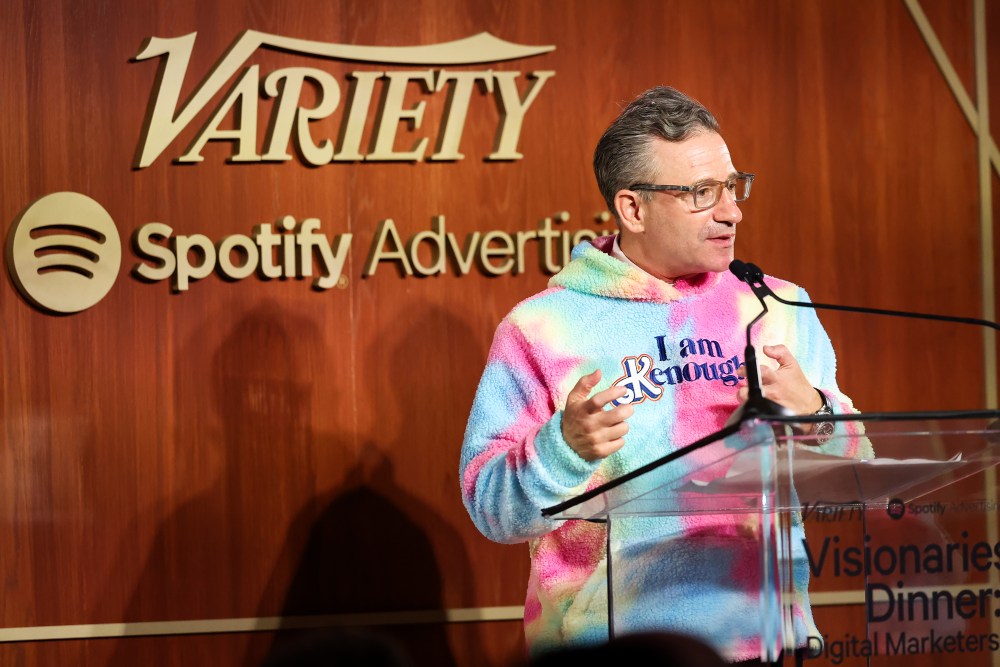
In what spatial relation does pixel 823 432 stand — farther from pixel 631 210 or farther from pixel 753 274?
pixel 631 210

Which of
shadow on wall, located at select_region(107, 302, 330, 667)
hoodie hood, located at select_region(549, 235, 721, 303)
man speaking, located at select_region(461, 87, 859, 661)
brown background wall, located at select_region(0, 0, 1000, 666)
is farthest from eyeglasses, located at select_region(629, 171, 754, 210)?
shadow on wall, located at select_region(107, 302, 330, 667)

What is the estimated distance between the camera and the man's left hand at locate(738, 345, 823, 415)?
1870 millimetres

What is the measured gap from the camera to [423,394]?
10.8 ft

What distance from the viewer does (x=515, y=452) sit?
204 centimetres

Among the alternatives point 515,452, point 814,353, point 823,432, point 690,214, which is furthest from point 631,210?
point 823,432

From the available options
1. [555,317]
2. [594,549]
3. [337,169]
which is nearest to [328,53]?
[337,169]

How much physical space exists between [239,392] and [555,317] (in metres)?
1.27

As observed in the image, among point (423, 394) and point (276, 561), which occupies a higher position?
point (423, 394)

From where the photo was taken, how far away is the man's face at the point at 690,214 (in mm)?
2221

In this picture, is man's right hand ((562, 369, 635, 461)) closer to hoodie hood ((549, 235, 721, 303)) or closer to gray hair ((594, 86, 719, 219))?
hoodie hood ((549, 235, 721, 303))

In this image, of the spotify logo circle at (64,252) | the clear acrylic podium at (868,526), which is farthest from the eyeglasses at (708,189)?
the spotify logo circle at (64,252)

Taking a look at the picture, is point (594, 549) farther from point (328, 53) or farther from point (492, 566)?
point (328, 53)

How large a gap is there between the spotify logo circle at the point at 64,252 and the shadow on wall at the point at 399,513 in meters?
0.73

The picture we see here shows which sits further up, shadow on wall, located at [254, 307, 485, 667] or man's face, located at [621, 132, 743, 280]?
man's face, located at [621, 132, 743, 280]
